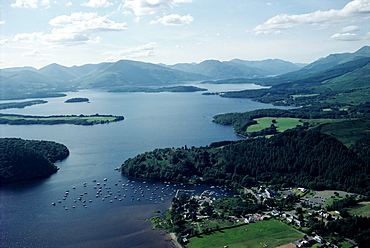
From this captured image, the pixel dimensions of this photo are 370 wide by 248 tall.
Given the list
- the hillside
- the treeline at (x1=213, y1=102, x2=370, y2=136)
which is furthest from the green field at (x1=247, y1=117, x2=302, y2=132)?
the hillside

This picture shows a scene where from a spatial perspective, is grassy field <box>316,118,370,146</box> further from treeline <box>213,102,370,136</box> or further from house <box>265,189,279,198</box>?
house <box>265,189,279,198</box>

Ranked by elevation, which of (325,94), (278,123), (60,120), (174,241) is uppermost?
(325,94)

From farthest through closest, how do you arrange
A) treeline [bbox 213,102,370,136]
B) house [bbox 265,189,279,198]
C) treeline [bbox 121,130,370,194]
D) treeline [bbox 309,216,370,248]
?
1. treeline [bbox 213,102,370,136]
2. treeline [bbox 121,130,370,194]
3. house [bbox 265,189,279,198]
4. treeline [bbox 309,216,370,248]

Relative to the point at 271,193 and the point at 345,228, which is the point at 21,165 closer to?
the point at 271,193

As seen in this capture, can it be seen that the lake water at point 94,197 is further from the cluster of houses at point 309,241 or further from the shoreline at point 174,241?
the cluster of houses at point 309,241

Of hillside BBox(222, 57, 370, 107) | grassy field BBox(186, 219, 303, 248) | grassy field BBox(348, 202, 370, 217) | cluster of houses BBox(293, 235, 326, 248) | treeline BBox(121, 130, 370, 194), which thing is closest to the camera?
cluster of houses BBox(293, 235, 326, 248)

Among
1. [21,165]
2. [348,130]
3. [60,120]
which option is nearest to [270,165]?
[348,130]

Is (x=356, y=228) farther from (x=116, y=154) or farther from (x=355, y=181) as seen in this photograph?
(x=116, y=154)
